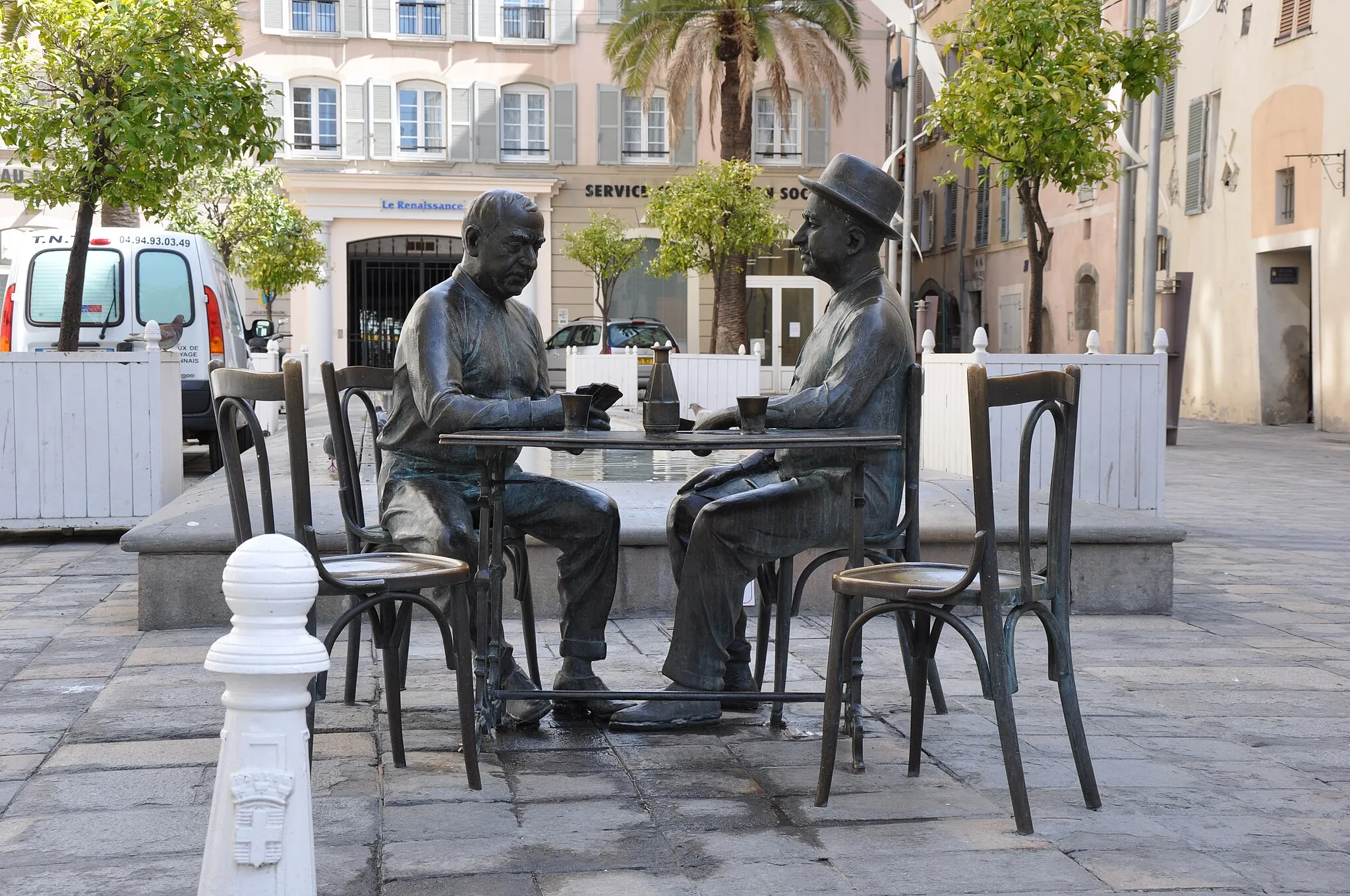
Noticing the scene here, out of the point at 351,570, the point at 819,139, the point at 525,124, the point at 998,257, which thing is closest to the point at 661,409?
the point at 351,570

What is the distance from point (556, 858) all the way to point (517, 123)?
33.7m

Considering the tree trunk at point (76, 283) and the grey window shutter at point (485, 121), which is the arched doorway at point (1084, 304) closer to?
the grey window shutter at point (485, 121)

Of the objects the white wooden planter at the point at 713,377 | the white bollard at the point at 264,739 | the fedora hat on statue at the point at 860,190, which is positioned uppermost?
the fedora hat on statue at the point at 860,190

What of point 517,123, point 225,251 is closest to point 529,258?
point 225,251

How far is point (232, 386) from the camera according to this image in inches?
161

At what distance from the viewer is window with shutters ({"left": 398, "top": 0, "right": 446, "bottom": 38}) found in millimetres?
35531

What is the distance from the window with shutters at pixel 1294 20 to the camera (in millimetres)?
22344

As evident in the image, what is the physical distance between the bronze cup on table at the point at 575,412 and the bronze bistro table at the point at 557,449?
0.03m

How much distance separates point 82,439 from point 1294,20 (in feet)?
62.2

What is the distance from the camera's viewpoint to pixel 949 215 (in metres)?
41.2

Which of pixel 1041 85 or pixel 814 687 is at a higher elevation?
pixel 1041 85

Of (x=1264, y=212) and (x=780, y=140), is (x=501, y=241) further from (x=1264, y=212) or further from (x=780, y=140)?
(x=780, y=140)

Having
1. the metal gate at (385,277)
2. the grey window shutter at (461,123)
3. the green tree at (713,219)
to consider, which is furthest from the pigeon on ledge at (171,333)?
the grey window shutter at (461,123)

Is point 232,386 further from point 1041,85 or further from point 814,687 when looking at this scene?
point 1041,85
